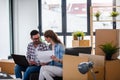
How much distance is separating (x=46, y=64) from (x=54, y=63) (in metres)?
0.17

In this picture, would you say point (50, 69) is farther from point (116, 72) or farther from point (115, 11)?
point (115, 11)

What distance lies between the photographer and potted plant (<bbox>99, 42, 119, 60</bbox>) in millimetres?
3442

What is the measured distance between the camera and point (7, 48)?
7336 mm

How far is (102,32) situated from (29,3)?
15.6ft

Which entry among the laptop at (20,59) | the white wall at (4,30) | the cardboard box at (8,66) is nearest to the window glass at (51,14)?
the white wall at (4,30)

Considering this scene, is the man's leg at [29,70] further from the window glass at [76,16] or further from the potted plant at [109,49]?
the window glass at [76,16]

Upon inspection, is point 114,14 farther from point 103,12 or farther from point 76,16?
point 76,16

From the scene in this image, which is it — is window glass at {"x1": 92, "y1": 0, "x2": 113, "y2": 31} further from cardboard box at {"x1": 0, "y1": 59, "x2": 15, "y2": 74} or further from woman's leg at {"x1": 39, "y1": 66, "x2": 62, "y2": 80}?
woman's leg at {"x1": 39, "y1": 66, "x2": 62, "y2": 80}

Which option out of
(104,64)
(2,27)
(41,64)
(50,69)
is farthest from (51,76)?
(2,27)

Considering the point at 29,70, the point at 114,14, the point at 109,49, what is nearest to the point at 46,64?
the point at 29,70

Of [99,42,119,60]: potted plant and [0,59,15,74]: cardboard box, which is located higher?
[99,42,119,60]: potted plant

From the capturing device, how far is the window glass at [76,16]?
8266mm

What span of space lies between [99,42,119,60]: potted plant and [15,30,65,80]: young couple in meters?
0.64

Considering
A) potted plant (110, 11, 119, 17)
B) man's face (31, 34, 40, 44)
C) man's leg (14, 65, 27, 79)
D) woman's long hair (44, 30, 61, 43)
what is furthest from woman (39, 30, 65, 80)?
potted plant (110, 11, 119, 17)
